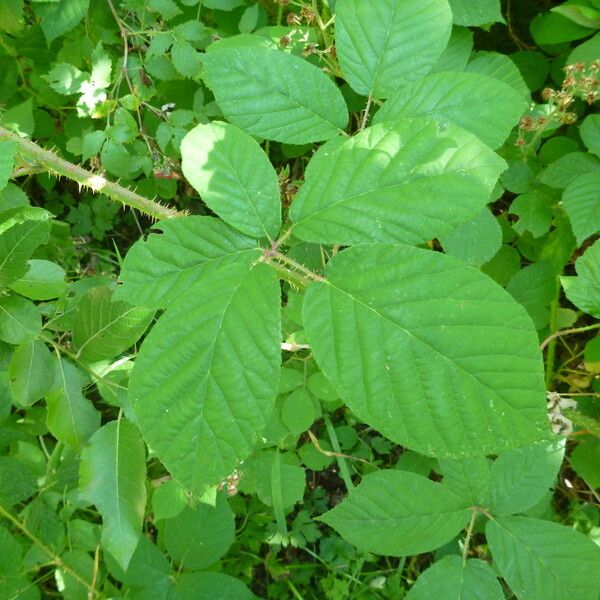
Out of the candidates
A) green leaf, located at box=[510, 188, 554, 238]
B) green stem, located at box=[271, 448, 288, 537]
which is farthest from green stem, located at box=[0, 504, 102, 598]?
green leaf, located at box=[510, 188, 554, 238]

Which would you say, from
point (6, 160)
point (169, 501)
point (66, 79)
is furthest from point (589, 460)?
point (66, 79)

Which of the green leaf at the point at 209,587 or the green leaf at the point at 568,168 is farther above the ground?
the green leaf at the point at 568,168

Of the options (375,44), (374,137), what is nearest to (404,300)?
(374,137)

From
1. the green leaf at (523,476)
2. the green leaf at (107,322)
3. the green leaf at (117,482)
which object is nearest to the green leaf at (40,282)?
the green leaf at (107,322)

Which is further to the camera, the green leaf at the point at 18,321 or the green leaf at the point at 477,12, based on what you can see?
the green leaf at the point at 477,12

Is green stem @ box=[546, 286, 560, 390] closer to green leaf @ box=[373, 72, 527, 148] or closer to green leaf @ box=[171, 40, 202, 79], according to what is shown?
green leaf @ box=[373, 72, 527, 148]

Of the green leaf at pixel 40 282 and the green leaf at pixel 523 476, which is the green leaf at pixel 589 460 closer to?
the green leaf at pixel 523 476

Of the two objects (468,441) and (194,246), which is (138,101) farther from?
(468,441)

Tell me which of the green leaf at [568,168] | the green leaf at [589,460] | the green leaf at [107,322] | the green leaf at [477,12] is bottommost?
the green leaf at [589,460]
